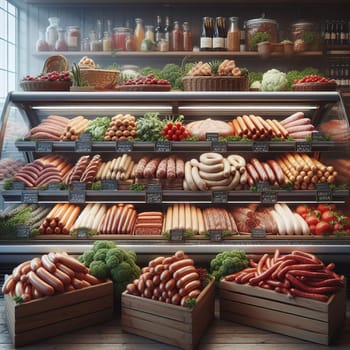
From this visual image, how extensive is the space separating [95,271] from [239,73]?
214cm

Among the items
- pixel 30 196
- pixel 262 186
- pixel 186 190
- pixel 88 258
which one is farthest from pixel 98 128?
pixel 262 186

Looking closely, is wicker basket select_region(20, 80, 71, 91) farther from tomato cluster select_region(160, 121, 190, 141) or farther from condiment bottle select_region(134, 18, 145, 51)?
condiment bottle select_region(134, 18, 145, 51)

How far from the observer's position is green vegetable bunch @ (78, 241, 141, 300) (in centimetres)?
365

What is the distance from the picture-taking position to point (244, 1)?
27.6 feet

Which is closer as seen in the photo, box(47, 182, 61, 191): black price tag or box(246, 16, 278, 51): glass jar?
box(47, 182, 61, 191): black price tag

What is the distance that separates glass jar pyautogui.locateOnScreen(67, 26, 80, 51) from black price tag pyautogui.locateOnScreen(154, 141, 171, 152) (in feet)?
14.7

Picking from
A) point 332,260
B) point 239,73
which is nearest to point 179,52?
point 239,73

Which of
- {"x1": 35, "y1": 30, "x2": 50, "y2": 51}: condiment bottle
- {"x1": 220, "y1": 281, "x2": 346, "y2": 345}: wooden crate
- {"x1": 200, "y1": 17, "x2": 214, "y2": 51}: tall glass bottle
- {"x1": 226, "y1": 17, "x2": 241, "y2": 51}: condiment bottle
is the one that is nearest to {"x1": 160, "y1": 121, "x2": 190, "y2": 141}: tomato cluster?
{"x1": 220, "y1": 281, "x2": 346, "y2": 345}: wooden crate

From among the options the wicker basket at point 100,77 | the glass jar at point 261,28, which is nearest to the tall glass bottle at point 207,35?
the glass jar at point 261,28

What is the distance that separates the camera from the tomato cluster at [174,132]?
4316mm

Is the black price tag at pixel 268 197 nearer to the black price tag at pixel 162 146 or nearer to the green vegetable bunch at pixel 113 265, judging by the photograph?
the black price tag at pixel 162 146

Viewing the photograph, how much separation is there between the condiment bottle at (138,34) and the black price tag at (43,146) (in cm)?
431

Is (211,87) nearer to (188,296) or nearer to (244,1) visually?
(188,296)

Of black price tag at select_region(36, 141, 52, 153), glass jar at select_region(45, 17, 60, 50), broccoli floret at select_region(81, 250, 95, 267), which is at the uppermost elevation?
glass jar at select_region(45, 17, 60, 50)
